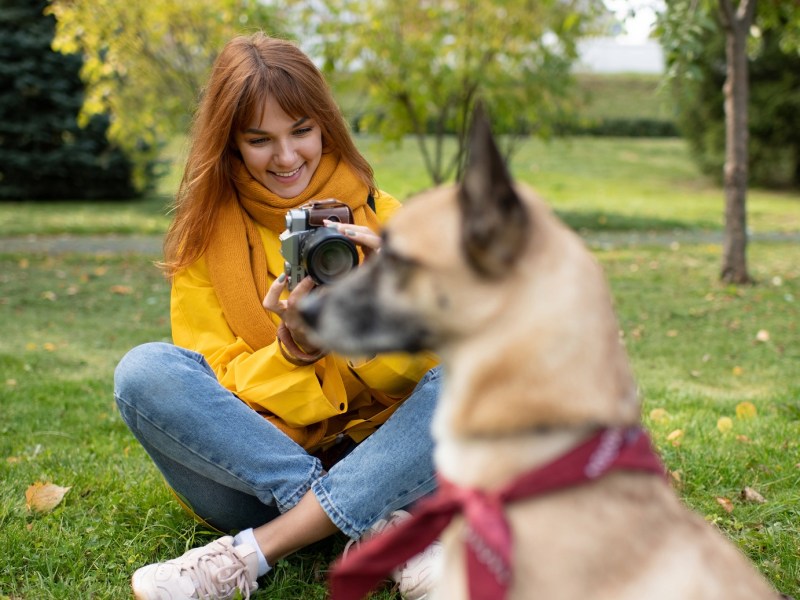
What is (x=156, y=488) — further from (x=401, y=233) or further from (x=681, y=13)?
(x=681, y=13)

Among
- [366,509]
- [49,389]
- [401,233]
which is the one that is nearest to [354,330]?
[401,233]

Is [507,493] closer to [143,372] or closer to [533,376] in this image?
[533,376]

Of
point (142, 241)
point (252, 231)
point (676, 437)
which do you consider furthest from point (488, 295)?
point (142, 241)

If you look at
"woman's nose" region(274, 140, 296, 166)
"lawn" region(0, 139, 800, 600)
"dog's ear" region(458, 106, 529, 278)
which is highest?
"dog's ear" region(458, 106, 529, 278)

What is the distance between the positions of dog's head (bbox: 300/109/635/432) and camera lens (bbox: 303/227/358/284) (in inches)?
38.7

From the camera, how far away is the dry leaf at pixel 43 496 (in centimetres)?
343

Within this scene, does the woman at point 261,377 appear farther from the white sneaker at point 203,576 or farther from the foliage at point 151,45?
the foliage at point 151,45

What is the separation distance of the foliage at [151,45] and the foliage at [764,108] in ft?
32.4

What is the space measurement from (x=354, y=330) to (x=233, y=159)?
1.89 meters

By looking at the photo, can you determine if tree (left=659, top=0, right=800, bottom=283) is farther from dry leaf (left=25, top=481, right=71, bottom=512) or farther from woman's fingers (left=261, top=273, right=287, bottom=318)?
dry leaf (left=25, top=481, right=71, bottom=512)

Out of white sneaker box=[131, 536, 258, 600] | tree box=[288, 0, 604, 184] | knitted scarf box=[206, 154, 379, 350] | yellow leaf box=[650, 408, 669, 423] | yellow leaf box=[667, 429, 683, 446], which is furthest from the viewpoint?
tree box=[288, 0, 604, 184]

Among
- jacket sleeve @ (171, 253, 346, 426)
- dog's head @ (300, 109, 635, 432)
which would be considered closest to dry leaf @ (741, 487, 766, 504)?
jacket sleeve @ (171, 253, 346, 426)

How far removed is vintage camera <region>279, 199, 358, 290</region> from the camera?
2.72 meters

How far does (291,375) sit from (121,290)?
642 centimetres
